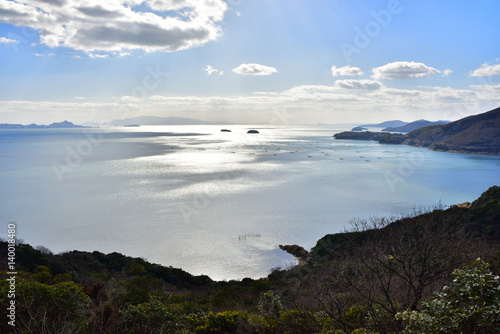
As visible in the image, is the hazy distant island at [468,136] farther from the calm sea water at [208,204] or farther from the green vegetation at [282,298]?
the green vegetation at [282,298]

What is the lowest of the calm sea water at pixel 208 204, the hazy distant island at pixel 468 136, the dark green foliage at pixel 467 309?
the calm sea water at pixel 208 204

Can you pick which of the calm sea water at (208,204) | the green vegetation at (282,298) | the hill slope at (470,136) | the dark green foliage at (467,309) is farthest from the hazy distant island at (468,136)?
the dark green foliage at (467,309)

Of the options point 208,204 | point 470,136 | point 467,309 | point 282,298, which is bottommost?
point 282,298

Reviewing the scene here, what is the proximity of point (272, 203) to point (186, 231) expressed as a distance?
15064 millimetres

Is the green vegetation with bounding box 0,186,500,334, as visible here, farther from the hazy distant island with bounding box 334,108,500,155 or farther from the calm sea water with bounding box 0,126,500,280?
the hazy distant island with bounding box 334,108,500,155

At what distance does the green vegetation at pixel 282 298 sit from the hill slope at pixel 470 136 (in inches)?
4495

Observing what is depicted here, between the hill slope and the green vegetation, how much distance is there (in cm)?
11417

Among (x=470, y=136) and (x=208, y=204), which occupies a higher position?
(x=470, y=136)

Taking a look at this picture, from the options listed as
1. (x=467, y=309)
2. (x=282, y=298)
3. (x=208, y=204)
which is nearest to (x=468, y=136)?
(x=208, y=204)

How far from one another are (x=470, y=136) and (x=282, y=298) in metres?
142

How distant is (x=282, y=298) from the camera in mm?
16594

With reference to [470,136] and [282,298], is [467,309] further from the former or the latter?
[470,136]

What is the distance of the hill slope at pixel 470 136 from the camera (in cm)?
11694

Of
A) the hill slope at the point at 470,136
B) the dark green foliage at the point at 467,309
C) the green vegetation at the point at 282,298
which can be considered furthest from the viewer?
the hill slope at the point at 470,136
